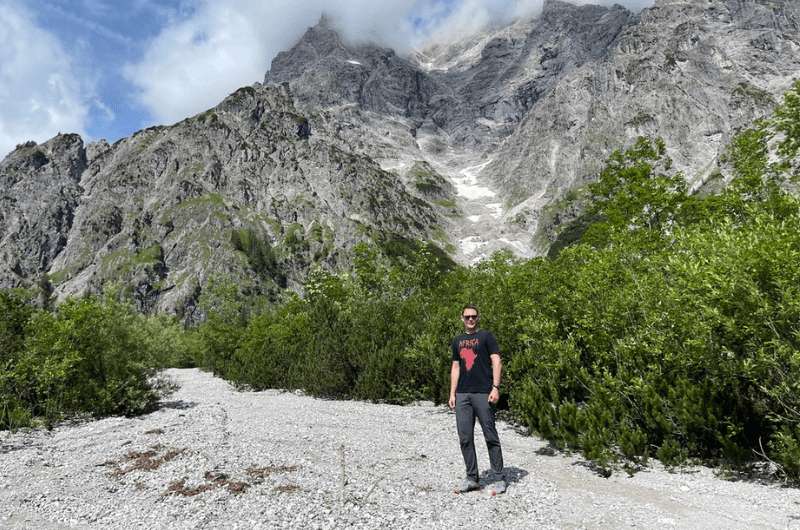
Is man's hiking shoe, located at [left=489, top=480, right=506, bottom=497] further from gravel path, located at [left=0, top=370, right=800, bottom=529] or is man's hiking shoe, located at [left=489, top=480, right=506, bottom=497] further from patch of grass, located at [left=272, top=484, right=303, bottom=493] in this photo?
patch of grass, located at [left=272, top=484, right=303, bottom=493]

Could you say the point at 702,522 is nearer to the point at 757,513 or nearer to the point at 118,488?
the point at 757,513

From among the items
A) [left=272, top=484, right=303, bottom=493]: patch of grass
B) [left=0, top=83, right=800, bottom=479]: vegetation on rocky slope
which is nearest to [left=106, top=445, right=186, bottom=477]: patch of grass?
[left=272, top=484, right=303, bottom=493]: patch of grass

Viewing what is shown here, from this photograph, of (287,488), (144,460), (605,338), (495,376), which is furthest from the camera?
(605,338)

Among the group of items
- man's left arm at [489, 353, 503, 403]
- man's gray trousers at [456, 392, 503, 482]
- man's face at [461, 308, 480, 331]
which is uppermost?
man's face at [461, 308, 480, 331]

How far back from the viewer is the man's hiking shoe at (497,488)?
908cm

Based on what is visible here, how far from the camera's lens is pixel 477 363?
930cm

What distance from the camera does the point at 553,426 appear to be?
13.1 meters

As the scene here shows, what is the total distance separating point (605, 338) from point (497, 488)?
18.9 ft

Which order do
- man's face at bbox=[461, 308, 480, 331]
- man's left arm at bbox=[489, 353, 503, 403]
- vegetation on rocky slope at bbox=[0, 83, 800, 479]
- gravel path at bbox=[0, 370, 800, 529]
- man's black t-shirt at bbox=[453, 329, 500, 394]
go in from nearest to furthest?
gravel path at bbox=[0, 370, 800, 529], man's left arm at bbox=[489, 353, 503, 403], vegetation on rocky slope at bbox=[0, 83, 800, 479], man's black t-shirt at bbox=[453, 329, 500, 394], man's face at bbox=[461, 308, 480, 331]

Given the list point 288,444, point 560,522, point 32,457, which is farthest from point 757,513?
point 32,457

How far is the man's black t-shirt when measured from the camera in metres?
9.28

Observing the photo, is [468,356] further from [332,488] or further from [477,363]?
[332,488]

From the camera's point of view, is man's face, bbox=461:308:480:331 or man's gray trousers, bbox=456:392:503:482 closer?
man's gray trousers, bbox=456:392:503:482

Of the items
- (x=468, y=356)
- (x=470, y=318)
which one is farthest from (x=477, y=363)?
(x=470, y=318)
